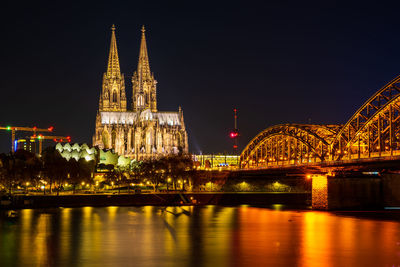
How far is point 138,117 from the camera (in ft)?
635

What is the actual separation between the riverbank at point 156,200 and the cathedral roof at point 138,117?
8714cm

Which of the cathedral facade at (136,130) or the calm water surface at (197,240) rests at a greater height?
the cathedral facade at (136,130)

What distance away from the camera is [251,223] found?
223 ft

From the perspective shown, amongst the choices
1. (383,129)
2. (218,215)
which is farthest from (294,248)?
(218,215)

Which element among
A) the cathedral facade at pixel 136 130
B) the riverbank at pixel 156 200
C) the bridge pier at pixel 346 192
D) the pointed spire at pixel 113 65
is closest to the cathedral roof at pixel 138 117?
the cathedral facade at pixel 136 130

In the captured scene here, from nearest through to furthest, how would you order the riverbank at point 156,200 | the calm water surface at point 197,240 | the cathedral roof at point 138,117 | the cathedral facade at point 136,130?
the calm water surface at point 197,240
the riverbank at point 156,200
the cathedral facade at point 136,130
the cathedral roof at point 138,117

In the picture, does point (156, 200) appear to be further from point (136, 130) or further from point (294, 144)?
point (136, 130)

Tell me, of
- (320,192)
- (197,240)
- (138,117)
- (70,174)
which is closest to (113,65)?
(138,117)

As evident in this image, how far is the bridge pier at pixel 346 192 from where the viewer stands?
7675 centimetres

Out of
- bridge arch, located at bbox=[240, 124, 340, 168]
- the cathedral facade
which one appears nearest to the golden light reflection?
bridge arch, located at bbox=[240, 124, 340, 168]

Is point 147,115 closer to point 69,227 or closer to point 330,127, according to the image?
point 330,127

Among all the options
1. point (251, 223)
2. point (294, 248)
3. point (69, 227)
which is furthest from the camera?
point (251, 223)

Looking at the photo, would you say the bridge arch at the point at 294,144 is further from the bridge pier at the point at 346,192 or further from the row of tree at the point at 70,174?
the row of tree at the point at 70,174

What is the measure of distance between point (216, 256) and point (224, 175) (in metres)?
67.7
